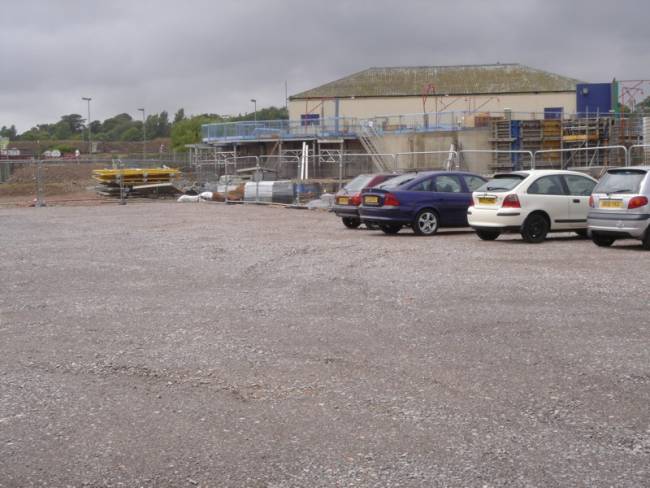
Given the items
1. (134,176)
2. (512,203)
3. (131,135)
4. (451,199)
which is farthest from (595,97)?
(131,135)

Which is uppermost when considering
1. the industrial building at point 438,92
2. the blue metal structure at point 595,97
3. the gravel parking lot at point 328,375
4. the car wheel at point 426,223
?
the industrial building at point 438,92

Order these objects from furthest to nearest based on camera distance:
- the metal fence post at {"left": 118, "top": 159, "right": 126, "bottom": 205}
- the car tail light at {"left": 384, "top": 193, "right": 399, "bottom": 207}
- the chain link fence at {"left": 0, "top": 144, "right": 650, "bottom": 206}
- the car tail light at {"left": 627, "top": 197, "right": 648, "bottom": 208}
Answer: the metal fence post at {"left": 118, "top": 159, "right": 126, "bottom": 205}
the chain link fence at {"left": 0, "top": 144, "right": 650, "bottom": 206}
the car tail light at {"left": 384, "top": 193, "right": 399, "bottom": 207}
the car tail light at {"left": 627, "top": 197, "right": 648, "bottom": 208}

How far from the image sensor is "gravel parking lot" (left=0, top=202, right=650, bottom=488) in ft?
15.8

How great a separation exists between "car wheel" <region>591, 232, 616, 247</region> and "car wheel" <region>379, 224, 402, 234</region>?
16.1 feet

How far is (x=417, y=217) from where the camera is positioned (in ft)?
64.3

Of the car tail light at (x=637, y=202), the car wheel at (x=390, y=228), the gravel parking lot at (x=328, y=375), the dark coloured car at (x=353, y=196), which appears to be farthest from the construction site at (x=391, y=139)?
the gravel parking lot at (x=328, y=375)

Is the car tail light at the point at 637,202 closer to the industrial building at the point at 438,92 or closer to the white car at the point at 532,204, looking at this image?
the white car at the point at 532,204

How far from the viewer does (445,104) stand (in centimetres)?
7075

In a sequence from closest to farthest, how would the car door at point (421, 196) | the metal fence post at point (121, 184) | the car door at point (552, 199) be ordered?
the car door at point (552, 199) → the car door at point (421, 196) → the metal fence post at point (121, 184)

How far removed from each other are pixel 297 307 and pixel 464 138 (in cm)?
3883

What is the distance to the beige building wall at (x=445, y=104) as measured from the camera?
7012 cm

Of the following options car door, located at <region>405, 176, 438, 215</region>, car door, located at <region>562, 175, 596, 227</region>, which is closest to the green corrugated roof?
car door, located at <region>405, 176, 438, 215</region>

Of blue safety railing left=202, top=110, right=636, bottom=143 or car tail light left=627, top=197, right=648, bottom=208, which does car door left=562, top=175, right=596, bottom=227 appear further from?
blue safety railing left=202, top=110, right=636, bottom=143

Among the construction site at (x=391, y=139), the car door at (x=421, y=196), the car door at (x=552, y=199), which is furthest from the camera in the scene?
the construction site at (x=391, y=139)
